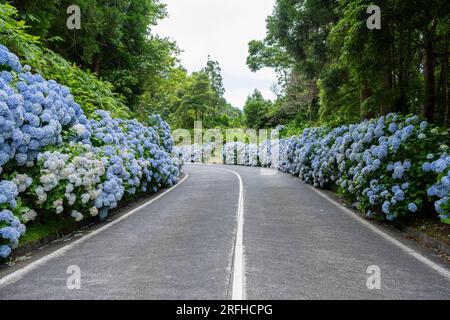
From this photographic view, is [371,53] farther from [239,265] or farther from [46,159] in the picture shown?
[46,159]

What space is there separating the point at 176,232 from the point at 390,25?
342 inches

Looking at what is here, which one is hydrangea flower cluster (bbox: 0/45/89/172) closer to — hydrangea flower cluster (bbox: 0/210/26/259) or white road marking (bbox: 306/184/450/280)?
hydrangea flower cluster (bbox: 0/210/26/259)

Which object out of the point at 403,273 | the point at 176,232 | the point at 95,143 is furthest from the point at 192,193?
the point at 403,273

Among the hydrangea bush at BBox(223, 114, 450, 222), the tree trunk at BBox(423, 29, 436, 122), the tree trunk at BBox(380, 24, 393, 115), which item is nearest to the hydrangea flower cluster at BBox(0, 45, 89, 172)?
the hydrangea bush at BBox(223, 114, 450, 222)

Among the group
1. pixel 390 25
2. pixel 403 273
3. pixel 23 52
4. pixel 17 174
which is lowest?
pixel 403 273

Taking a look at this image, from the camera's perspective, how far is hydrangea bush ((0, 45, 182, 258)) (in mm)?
7344

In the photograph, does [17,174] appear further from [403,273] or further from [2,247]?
[403,273]

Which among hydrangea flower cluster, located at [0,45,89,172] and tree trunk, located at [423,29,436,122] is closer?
→ hydrangea flower cluster, located at [0,45,89,172]

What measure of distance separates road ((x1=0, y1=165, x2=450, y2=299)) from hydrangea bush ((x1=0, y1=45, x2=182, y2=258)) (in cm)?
80

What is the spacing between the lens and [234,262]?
259 inches

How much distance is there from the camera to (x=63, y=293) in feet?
17.4

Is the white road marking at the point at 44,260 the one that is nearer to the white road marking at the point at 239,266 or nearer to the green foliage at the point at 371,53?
the white road marking at the point at 239,266

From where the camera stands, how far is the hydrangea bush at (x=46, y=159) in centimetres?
734
